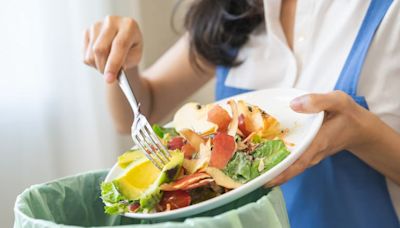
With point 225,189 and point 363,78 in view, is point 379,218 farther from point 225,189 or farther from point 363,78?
point 225,189

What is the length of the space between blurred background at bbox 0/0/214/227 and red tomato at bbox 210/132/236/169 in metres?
0.50

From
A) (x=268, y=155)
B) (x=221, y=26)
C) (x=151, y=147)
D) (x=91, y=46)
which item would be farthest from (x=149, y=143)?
(x=221, y=26)

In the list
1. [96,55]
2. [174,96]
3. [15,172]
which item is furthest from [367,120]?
[15,172]

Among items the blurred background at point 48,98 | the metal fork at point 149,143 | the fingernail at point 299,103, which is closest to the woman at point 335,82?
the fingernail at point 299,103

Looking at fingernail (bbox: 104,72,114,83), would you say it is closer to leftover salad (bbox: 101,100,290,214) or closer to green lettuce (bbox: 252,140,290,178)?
leftover salad (bbox: 101,100,290,214)

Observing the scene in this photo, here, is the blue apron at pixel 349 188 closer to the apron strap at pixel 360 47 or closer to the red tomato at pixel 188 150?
the apron strap at pixel 360 47

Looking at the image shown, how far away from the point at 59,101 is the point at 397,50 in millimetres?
564

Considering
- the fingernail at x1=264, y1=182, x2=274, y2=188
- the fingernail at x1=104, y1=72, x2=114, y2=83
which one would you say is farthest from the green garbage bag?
the fingernail at x1=104, y1=72, x2=114, y2=83

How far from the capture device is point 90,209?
591mm

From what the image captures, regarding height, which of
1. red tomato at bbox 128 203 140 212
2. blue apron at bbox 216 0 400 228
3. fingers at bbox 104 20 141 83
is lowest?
blue apron at bbox 216 0 400 228

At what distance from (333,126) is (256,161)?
4.2 inches

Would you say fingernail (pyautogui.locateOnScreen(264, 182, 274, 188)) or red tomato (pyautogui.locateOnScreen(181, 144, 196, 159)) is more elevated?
red tomato (pyautogui.locateOnScreen(181, 144, 196, 159))

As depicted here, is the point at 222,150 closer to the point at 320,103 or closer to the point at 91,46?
the point at 320,103

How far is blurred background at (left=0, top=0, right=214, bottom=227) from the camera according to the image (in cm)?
88
